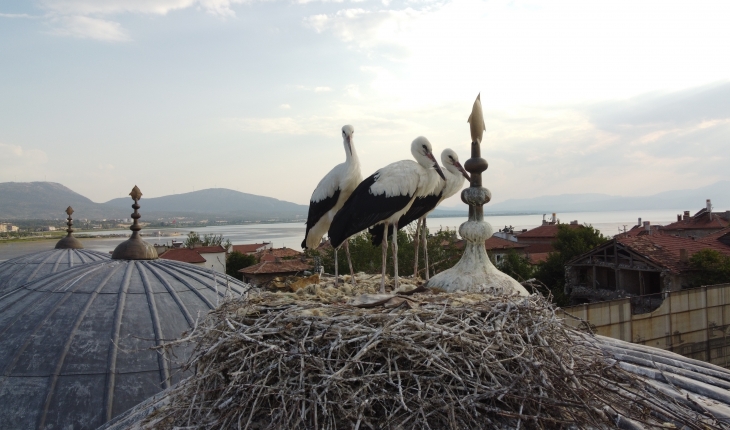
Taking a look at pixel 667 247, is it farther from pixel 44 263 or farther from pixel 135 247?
pixel 44 263

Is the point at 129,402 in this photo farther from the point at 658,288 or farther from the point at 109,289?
the point at 658,288

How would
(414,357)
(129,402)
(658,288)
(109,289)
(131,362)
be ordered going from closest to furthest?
(414,357) → (129,402) → (131,362) → (109,289) → (658,288)

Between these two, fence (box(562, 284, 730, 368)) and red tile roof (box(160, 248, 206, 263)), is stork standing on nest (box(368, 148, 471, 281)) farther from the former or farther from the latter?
red tile roof (box(160, 248, 206, 263))

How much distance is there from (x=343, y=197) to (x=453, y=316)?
3635 mm

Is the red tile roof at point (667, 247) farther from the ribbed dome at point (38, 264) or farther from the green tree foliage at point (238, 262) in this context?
the green tree foliage at point (238, 262)

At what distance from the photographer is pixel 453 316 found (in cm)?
408

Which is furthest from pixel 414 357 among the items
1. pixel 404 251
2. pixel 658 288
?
pixel 658 288

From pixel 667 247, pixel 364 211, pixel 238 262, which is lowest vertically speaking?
pixel 238 262

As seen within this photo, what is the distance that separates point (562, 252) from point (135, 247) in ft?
117

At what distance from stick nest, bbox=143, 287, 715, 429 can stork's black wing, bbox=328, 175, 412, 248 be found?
5.50 ft

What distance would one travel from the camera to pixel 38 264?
20703 millimetres

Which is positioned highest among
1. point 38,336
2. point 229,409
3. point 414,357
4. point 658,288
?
point 414,357

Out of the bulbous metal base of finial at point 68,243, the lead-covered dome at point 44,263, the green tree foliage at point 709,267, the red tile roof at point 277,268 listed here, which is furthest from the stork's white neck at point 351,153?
the red tile roof at point 277,268

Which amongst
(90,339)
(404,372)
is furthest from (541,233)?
(404,372)
